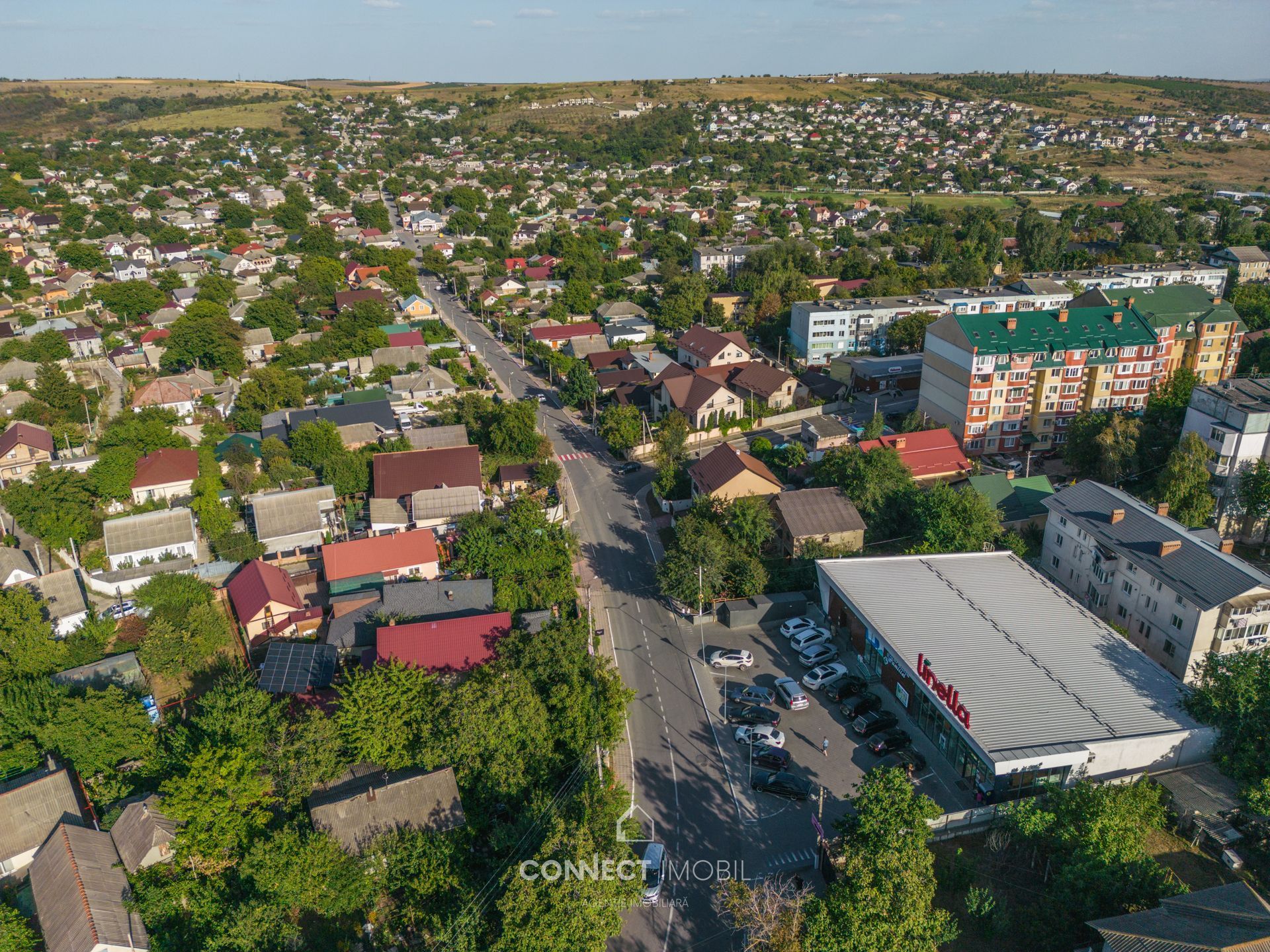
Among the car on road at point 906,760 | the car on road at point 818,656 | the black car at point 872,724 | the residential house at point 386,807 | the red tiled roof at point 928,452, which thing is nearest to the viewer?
the residential house at point 386,807

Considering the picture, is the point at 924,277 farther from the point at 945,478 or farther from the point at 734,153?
the point at 734,153

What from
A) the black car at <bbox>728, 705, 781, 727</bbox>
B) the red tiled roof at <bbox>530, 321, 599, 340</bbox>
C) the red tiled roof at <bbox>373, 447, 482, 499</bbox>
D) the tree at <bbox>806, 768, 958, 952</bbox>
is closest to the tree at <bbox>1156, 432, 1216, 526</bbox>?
the black car at <bbox>728, 705, 781, 727</bbox>

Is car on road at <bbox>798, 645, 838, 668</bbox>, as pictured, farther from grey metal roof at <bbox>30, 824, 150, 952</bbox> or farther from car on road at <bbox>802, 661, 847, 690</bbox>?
grey metal roof at <bbox>30, 824, 150, 952</bbox>

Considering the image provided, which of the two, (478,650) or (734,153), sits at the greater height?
(734,153)

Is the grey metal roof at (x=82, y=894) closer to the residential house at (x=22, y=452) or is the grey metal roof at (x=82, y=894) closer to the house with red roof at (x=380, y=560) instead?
the house with red roof at (x=380, y=560)

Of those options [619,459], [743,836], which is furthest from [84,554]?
[743,836]

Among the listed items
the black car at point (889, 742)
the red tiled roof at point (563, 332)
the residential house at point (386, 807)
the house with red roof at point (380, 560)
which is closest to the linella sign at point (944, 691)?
the black car at point (889, 742)
